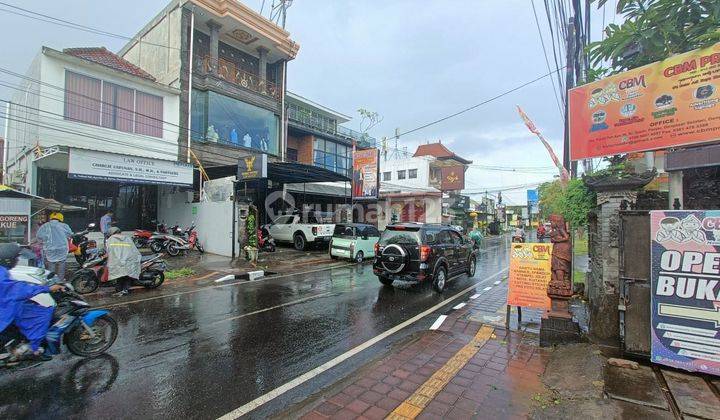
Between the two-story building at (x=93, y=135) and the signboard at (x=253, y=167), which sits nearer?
the two-story building at (x=93, y=135)

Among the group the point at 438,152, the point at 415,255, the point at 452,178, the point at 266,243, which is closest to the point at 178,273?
the point at 266,243

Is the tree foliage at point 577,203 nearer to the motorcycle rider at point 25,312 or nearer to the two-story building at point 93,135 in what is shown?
the motorcycle rider at point 25,312

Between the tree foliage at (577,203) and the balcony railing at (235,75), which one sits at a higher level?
the balcony railing at (235,75)

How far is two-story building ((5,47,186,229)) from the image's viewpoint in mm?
13594

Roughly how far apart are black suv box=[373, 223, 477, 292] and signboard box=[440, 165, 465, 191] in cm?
2736

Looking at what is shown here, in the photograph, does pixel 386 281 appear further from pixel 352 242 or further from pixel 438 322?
pixel 352 242

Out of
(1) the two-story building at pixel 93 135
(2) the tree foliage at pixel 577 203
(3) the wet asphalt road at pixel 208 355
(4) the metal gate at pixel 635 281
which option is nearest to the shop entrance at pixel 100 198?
(1) the two-story building at pixel 93 135

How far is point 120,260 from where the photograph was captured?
8336 mm

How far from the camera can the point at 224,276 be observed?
1121 centimetres

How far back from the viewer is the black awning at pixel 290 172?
1661 centimetres

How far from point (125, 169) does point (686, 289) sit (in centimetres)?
1600

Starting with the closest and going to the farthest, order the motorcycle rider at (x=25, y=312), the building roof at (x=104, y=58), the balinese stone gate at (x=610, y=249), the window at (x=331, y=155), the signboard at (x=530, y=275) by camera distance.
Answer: the motorcycle rider at (x=25, y=312)
the balinese stone gate at (x=610, y=249)
the signboard at (x=530, y=275)
the building roof at (x=104, y=58)
the window at (x=331, y=155)

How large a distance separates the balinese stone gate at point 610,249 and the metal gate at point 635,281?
0.12m

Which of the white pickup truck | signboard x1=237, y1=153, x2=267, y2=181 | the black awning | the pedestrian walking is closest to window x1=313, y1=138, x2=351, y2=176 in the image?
the black awning
